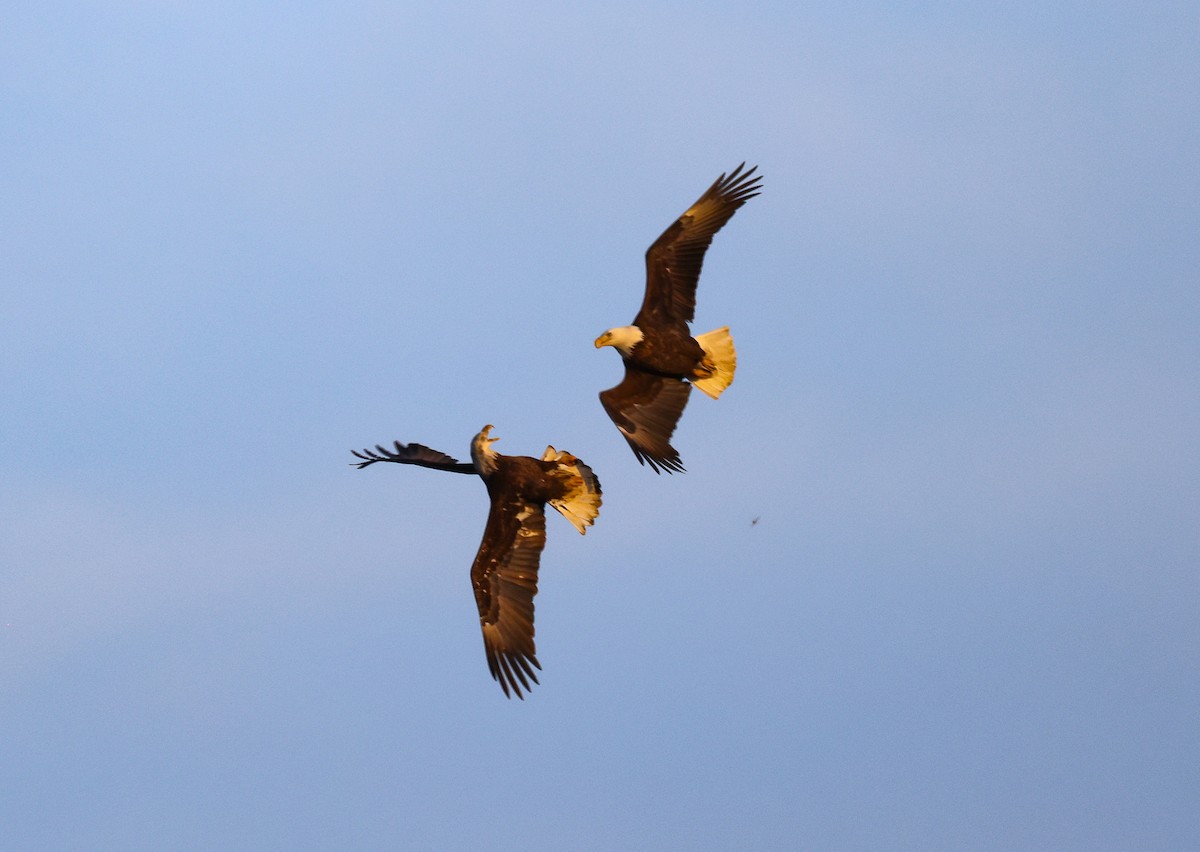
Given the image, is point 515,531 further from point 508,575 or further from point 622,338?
point 622,338

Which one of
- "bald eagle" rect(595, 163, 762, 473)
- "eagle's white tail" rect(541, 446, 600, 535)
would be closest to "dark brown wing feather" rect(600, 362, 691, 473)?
"bald eagle" rect(595, 163, 762, 473)

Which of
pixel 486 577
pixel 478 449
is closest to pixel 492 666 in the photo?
pixel 486 577

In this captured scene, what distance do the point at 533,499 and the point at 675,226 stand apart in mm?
3489

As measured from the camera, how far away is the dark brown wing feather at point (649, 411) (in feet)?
56.6

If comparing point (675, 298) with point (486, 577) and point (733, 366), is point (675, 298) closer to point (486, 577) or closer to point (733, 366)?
point (733, 366)

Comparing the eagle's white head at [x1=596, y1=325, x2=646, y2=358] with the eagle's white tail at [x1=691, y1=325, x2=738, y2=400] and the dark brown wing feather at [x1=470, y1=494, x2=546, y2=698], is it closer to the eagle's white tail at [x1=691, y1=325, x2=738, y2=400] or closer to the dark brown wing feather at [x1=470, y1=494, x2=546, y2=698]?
the eagle's white tail at [x1=691, y1=325, x2=738, y2=400]

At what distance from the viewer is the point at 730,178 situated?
1769 cm

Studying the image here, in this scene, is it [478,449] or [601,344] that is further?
[601,344]

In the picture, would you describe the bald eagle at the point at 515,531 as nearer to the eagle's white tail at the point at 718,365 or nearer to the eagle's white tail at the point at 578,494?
the eagle's white tail at the point at 578,494

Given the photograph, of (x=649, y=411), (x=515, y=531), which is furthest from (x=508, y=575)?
(x=649, y=411)

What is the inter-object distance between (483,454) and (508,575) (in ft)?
3.78

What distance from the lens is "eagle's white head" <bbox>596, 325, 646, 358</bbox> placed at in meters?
17.4

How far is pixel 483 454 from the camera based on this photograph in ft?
52.0

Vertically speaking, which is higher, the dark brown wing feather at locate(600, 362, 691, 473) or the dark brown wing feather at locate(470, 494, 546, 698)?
the dark brown wing feather at locate(600, 362, 691, 473)
